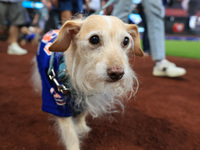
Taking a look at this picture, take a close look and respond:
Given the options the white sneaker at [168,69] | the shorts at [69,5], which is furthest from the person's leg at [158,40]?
the shorts at [69,5]

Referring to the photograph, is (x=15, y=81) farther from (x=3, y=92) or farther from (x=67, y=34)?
(x=67, y=34)

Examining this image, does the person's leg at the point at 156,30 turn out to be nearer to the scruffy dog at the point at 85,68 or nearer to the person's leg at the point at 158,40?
the person's leg at the point at 158,40

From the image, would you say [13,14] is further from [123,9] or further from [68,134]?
[68,134]

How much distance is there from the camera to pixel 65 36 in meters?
1.05

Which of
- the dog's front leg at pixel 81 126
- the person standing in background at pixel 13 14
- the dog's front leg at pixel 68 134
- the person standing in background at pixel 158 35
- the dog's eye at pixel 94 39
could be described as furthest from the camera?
the person standing in background at pixel 13 14

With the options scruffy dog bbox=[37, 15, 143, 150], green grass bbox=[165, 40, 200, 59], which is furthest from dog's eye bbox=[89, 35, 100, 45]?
green grass bbox=[165, 40, 200, 59]

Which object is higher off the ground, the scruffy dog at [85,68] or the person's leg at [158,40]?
the scruffy dog at [85,68]

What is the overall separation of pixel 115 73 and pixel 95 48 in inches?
7.7

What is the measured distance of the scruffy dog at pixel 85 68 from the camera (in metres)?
0.97

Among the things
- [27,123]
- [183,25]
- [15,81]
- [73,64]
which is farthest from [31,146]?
[183,25]

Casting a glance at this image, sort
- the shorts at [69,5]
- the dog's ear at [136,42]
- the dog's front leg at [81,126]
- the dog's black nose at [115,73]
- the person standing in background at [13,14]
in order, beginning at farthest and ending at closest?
1. the person standing in background at [13,14]
2. the shorts at [69,5]
3. the dog's front leg at [81,126]
4. the dog's ear at [136,42]
5. the dog's black nose at [115,73]

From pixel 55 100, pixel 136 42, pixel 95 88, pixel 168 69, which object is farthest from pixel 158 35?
pixel 55 100

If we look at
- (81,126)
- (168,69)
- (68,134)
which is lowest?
(168,69)

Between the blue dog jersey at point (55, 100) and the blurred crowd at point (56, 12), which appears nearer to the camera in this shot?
the blue dog jersey at point (55, 100)
